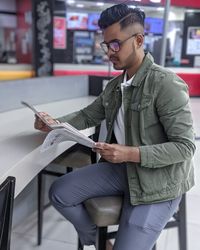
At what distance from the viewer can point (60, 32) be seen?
26.9 feet

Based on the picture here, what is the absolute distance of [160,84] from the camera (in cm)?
134

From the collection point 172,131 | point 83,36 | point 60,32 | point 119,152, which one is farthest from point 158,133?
point 83,36

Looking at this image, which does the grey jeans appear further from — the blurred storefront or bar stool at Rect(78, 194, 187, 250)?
the blurred storefront

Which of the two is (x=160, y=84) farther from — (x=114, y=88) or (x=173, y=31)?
(x=173, y=31)

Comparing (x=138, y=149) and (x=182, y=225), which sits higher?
(x=138, y=149)

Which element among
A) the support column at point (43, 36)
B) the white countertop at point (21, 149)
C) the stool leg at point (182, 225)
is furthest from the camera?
the support column at point (43, 36)

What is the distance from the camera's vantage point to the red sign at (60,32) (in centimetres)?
798

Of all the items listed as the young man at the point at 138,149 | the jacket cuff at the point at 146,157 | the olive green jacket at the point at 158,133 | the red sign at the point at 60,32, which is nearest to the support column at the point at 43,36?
the red sign at the point at 60,32

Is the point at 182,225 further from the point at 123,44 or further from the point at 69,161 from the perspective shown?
the point at 123,44

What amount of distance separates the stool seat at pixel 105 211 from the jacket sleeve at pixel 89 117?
52 cm

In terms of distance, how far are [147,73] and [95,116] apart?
52 centimetres

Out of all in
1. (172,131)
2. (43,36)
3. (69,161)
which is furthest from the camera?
(43,36)

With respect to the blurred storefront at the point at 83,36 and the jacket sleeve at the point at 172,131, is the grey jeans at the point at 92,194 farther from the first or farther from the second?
the blurred storefront at the point at 83,36

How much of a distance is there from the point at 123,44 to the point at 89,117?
55 cm
